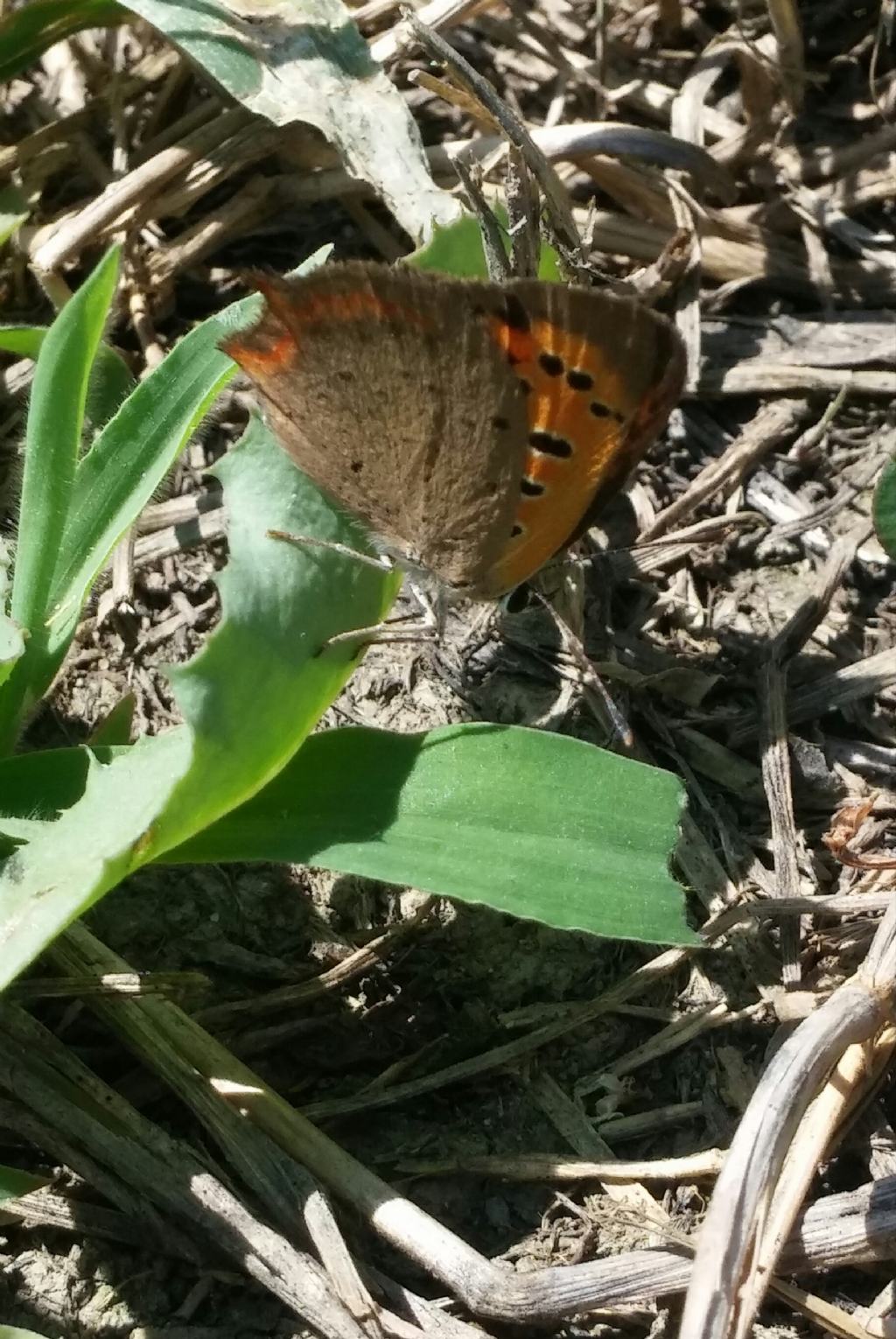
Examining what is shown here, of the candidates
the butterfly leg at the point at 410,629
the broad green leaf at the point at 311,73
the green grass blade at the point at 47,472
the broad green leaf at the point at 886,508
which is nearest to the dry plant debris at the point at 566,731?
the broad green leaf at the point at 311,73

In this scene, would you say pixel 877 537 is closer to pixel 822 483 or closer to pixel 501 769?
pixel 822 483

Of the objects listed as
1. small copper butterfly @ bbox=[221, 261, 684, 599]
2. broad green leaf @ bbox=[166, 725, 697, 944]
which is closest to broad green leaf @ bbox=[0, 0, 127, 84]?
small copper butterfly @ bbox=[221, 261, 684, 599]

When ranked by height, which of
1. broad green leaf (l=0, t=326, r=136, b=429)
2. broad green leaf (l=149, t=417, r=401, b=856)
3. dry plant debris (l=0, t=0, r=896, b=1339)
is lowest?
dry plant debris (l=0, t=0, r=896, b=1339)

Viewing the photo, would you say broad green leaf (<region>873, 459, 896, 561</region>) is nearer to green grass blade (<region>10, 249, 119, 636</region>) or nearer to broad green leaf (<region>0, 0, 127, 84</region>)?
green grass blade (<region>10, 249, 119, 636</region>)

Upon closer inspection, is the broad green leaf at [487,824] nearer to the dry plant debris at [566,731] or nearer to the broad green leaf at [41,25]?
the dry plant debris at [566,731]

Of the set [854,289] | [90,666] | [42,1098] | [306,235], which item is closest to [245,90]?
[306,235]

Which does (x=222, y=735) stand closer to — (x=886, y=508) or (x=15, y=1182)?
(x=15, y=1182)

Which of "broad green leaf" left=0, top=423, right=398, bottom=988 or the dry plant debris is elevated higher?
"broad green leaf" left=0, top=423, right=398, bottom=988
